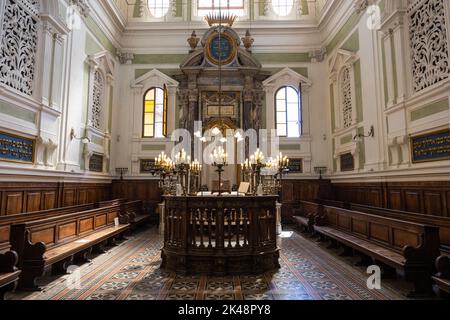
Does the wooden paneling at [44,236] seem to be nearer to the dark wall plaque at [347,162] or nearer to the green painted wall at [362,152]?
the green painted wall at [362,152]

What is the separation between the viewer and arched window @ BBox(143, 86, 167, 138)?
36.7ft

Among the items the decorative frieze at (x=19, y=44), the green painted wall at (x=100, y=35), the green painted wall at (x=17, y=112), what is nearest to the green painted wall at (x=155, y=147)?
the green painted wall at (x=100, y=35)

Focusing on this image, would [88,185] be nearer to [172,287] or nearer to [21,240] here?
[21,240]

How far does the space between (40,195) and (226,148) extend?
6.10 meters

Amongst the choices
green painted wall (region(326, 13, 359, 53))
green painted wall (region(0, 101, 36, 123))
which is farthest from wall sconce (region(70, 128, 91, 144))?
green painted wall (region(326, 13, 359, 53))

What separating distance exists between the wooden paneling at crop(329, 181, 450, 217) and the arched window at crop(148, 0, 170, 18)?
9.27 meters

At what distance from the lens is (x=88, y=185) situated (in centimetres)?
871

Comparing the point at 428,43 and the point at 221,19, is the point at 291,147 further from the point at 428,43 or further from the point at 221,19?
the point at 428,43

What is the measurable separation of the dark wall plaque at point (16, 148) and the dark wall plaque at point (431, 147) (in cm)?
752

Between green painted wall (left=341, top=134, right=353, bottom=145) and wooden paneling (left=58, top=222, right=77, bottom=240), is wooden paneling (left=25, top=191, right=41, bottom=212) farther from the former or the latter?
green painted wall (left=341, top=134, right=353, bottom=145)

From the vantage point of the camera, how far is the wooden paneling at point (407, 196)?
5164 millimetres

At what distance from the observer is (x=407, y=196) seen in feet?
20.1

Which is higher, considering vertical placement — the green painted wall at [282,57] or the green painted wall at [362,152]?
the green painted wall at [282,57]
